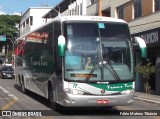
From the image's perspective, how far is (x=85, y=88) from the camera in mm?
13492

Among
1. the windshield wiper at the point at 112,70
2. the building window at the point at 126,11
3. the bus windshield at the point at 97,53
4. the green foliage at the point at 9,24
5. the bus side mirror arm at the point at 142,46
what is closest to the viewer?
the bus windshield at the point at 97,53

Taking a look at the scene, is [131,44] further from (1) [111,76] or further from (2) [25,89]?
(2) [25,89]

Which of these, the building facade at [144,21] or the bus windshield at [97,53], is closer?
the bus windshield at [97,53]

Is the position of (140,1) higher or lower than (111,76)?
higher

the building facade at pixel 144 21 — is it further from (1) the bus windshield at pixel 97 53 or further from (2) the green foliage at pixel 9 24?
(2) the green foliage at pixel 9 24

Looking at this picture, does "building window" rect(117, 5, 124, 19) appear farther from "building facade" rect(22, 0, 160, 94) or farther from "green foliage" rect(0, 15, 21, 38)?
"green foliage" rect(0, 15, 21, 38)

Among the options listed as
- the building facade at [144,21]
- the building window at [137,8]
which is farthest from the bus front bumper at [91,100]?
the building window at [137,8]

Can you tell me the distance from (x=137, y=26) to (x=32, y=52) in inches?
527

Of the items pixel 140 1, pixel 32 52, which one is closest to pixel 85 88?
pixel 32 52

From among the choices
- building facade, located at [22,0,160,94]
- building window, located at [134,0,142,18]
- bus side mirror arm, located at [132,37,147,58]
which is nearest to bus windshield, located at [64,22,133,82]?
bus side mirror arm, located at [132,37,147,58]

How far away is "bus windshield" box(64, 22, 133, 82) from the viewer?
13586 millimetres

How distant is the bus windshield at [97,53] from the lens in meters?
13.6

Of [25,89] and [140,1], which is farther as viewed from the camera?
[140,1]

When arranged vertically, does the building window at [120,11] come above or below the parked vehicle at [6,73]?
above
